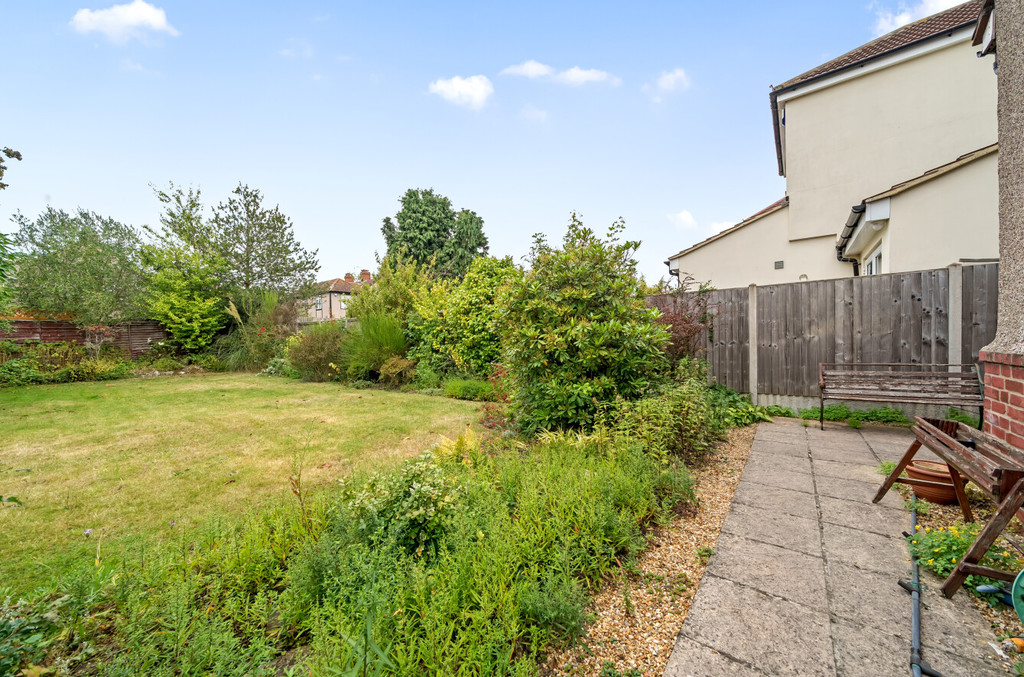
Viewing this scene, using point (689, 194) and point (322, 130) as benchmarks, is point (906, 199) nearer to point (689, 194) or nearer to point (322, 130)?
point (689, 194)

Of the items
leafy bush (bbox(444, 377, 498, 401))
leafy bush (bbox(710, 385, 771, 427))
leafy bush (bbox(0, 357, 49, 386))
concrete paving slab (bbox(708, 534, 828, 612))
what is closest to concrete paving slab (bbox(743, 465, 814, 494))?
concrete paving slab (bbox(708, 534, 828, 612))

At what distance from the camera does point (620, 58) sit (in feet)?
24.0

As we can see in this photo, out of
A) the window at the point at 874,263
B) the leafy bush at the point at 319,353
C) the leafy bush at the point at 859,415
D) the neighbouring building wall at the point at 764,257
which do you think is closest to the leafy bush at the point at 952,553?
the leafy bush at the point at 859,415

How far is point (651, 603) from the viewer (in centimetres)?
183

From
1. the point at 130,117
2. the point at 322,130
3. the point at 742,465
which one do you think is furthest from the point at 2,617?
the point at 322,130

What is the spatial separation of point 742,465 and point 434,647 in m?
3.29

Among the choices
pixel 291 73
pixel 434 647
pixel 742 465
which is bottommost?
pixel 742 465

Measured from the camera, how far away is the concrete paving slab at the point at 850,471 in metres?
3.22

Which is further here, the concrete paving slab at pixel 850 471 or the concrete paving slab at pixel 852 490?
the concrete paving slab at pixel 850 471

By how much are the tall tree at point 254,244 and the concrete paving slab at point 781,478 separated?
16085 mm

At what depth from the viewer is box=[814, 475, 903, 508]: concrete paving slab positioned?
2.81 m

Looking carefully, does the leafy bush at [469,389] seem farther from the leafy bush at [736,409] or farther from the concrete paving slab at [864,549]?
the concrete paving slab at [864,549]

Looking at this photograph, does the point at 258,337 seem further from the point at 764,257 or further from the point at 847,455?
the point at 764,257

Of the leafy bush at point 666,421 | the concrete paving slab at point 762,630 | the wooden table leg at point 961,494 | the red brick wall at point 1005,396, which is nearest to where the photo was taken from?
the concrete paving slab at point 762,630
